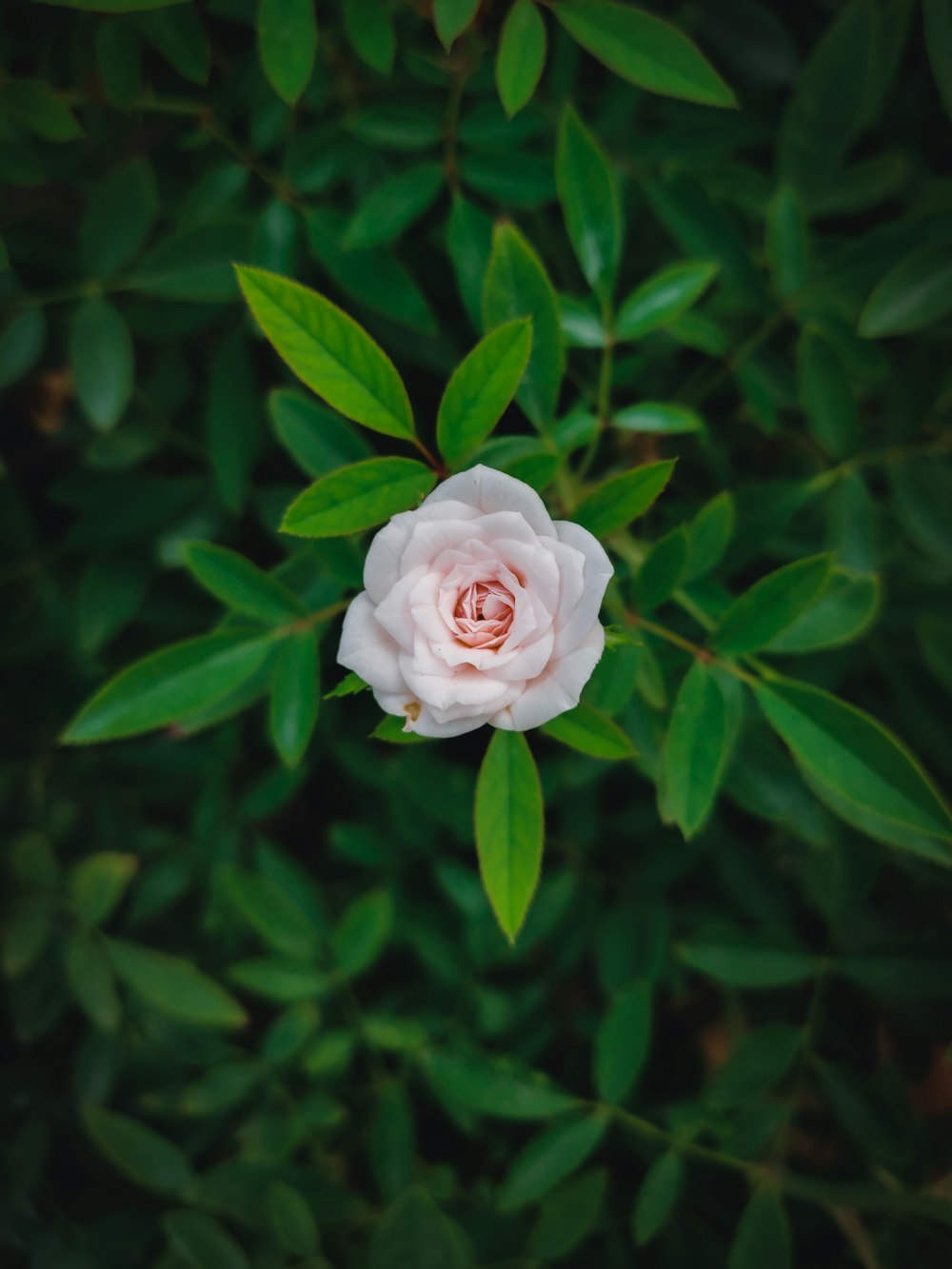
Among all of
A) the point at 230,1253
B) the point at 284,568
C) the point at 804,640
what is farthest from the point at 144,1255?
the point at 804,640

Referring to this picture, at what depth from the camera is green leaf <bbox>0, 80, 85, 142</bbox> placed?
872 mm

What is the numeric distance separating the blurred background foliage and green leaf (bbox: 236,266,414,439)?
0.11 m

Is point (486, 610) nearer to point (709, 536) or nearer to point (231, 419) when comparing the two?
point (709, 536)

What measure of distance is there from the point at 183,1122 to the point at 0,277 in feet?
3.64

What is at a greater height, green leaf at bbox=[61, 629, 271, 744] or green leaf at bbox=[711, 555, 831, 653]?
green leaf at bbox=[711, 555, 831, 653]

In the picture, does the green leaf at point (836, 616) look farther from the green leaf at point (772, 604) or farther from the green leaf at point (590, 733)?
the green leaf at point (590, 733)

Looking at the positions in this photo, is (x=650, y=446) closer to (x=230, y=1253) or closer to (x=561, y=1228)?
(x=561, y=1228)

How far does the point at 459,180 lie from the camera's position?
975 millimetres

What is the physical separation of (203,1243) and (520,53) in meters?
1.22

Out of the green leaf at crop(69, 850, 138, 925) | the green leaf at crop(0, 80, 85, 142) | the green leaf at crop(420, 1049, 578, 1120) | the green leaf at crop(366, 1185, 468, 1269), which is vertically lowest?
the green leaf at crop(420, 1049, 578, 1120)

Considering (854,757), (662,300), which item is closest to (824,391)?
(662,300)

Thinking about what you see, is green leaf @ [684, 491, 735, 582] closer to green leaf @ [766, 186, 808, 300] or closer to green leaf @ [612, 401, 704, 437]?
green leaf @ [612, 401, 704, 437]

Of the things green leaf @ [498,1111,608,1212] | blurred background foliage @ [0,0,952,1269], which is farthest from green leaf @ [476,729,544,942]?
green leaf @ [498,1111,608,1212]

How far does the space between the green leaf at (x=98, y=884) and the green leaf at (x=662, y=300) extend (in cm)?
88
